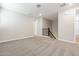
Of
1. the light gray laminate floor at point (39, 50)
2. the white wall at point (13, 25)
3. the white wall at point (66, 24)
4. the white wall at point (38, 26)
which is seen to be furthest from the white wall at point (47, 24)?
the light gray laminate floor at point (39, 50)

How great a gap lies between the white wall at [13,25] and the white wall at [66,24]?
2.47 m

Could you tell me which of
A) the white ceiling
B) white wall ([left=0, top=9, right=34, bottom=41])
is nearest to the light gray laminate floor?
white wall ([left=0, top=9, right=34, bottom=41])

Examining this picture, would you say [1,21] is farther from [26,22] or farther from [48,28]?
[48,28]

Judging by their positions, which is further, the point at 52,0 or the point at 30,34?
the point at 30,34

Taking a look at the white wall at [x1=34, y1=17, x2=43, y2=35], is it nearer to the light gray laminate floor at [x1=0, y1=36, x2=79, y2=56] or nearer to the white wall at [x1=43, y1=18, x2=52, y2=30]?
the white wall at [x1=43, y1=18, x2=52, y2=30]

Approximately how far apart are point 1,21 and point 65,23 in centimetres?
320

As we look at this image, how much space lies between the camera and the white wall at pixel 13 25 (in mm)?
4570

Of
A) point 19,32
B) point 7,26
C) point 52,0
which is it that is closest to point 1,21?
point 7,26

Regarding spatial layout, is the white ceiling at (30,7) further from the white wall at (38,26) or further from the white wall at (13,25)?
the white wall at (38,26)

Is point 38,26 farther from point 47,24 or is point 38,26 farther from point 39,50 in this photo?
point 39,50

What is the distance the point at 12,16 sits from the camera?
505 centimetres

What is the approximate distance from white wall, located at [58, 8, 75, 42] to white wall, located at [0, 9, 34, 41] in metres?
2.47

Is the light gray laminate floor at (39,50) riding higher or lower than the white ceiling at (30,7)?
lower

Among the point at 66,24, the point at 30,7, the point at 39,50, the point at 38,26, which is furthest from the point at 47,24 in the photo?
the point at 39,50
